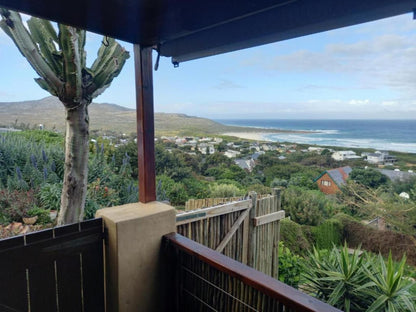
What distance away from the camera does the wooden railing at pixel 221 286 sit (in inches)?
36.0

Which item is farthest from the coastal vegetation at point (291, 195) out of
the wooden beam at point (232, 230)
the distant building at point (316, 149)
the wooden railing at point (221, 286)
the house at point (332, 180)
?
the wooden railing at point (221, 286)

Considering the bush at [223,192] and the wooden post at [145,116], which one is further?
the bush at [223,192]

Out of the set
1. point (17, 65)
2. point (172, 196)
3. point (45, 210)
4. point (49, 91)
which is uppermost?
point (17, 65)

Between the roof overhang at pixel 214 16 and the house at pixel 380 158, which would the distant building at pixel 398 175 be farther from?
the roof overhang at pixel 214 16

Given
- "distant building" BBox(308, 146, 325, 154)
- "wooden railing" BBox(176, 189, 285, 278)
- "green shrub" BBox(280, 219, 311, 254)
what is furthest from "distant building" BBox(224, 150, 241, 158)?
"wooden railing" BBox(176, 189, 285, 278)

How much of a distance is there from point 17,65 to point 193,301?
10.9 ft

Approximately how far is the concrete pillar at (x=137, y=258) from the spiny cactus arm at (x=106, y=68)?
164 centimetres

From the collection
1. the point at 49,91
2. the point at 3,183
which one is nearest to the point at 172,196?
the point at 3,183

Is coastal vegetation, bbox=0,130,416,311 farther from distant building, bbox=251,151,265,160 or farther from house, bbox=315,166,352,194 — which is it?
house, bbox=315,166,352,194

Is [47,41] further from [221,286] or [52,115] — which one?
[221,286]

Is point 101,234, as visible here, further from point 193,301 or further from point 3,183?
point 3,183

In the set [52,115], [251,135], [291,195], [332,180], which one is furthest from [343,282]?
[251,135]

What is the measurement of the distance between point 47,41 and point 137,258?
7.42 ft

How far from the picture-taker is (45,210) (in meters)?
3.08
